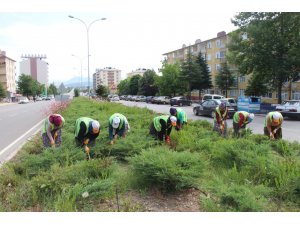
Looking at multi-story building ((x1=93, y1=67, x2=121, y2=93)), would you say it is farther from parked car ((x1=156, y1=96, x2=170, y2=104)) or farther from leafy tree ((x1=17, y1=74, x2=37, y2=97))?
parked car ((x1=156, y1=96, x2=170, y2=104))

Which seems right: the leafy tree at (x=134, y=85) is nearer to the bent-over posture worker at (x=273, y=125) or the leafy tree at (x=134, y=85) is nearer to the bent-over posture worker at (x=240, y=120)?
the bent-over posture worker at (x=240, y=120)

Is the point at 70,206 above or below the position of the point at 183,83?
below

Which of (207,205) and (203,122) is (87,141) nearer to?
(207,205)

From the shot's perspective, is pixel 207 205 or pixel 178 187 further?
pixel 178 187

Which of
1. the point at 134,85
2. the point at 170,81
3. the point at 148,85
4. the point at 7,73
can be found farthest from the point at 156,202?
the point at 7,73

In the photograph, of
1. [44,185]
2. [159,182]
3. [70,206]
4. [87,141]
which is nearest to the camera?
[70,206]

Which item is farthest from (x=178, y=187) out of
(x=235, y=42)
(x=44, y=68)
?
(x=44, y=68)

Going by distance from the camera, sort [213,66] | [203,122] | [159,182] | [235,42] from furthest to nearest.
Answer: [213,66], [235,42], [203,122], [159,182]

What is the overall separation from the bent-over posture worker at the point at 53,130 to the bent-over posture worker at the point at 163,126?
6.88ft

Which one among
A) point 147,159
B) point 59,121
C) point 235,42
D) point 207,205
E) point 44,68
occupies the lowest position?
point 207,205

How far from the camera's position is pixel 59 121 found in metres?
5.99

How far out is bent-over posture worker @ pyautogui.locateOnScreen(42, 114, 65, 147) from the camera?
19.7ft

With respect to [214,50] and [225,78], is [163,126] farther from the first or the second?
[214,50]

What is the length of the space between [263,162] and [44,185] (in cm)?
331
